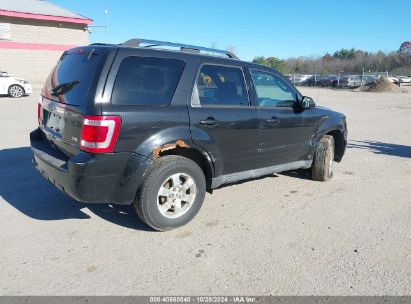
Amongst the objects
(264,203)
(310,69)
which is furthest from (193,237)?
(310,69)

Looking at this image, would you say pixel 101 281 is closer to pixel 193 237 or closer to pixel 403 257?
pixel 193 237

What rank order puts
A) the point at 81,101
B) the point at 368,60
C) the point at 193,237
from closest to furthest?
the point at 81,101, the point at 193,237, the point at 368,60

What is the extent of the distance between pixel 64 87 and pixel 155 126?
104cm

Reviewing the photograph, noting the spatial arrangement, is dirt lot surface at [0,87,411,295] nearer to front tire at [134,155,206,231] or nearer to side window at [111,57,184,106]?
front tire at [134,155,206,231]

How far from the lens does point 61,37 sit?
1009 inches

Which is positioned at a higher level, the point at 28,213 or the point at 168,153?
the point at 168,153

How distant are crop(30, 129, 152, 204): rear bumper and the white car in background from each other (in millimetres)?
15733

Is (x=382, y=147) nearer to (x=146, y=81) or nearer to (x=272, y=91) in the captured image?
(x=272, y=91)

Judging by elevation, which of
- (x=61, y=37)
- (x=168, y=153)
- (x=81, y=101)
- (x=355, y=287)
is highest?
(x=61, y=37)

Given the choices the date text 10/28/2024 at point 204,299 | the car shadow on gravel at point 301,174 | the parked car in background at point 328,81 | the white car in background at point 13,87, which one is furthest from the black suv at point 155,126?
the parked car in background at point 328,81

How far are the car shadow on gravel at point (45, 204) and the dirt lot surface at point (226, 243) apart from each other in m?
0.01

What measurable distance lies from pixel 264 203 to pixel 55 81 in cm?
293

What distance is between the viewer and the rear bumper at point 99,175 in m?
3.23

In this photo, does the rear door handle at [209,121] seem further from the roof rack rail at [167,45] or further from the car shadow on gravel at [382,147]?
the car shadow on gravel at [382,147]
